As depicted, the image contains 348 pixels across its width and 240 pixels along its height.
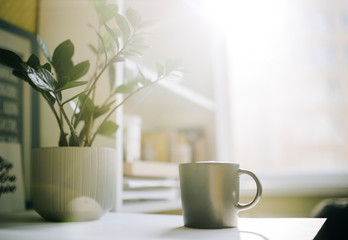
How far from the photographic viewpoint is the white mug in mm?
584

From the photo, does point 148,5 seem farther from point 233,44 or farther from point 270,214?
point 270,214

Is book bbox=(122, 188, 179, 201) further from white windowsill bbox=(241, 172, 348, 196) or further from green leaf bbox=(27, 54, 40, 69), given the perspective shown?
white windowsill bbox=(241, 172, 348, 196)

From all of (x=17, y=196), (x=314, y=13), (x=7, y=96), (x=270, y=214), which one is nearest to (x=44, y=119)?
(x=7, y=96)

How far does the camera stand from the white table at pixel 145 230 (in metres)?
0.52

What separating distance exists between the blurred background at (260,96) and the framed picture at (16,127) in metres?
0.49

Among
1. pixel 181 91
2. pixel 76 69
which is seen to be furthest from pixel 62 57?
pixel 181 91

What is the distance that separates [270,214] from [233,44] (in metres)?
1.09

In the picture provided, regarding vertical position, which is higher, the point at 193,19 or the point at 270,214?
the point at 193,19

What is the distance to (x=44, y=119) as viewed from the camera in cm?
102

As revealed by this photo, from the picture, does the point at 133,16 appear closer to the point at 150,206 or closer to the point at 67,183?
the point at 67,183

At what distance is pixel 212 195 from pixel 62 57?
407 millimetres

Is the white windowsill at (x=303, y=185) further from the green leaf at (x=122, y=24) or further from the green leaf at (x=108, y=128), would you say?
the green leaf at (x=122, y=24)

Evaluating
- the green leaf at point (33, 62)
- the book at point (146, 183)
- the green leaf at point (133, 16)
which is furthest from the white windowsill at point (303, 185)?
the green leaf at point (33, 62)

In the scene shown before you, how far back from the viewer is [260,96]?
2084 mm
